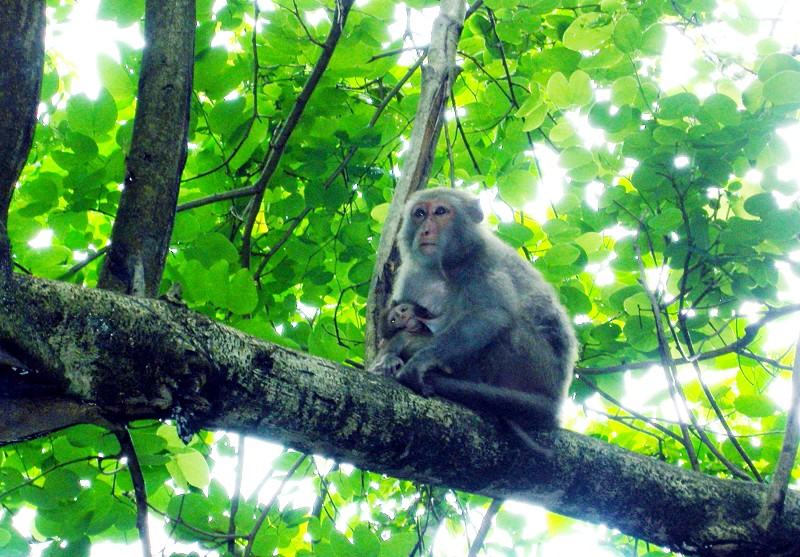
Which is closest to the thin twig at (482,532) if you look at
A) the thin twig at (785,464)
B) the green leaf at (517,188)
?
the thin twig at (785,464)

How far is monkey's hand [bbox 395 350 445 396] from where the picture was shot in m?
3.54

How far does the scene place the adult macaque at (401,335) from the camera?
444cm

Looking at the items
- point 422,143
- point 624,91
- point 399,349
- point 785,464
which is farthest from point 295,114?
point 785,464

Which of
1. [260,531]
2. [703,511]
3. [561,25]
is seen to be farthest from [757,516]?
[561,25]

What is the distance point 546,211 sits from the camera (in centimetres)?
586

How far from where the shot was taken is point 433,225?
17.6 feet

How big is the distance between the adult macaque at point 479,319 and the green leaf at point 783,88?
176cm

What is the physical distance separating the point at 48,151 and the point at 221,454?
7.68 feet

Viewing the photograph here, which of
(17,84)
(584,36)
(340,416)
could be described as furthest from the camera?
(584,36)

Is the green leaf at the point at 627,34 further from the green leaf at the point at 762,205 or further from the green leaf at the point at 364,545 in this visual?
the green leaf at the point at 364,545

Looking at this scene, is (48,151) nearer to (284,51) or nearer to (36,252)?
(36,252)

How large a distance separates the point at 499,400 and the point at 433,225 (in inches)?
81.2

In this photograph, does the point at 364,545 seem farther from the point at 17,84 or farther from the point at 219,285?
the point at 17,84

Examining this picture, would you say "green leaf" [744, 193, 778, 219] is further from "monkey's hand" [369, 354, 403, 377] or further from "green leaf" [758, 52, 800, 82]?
"monkey's hand" [369, 354, 403, 377]
